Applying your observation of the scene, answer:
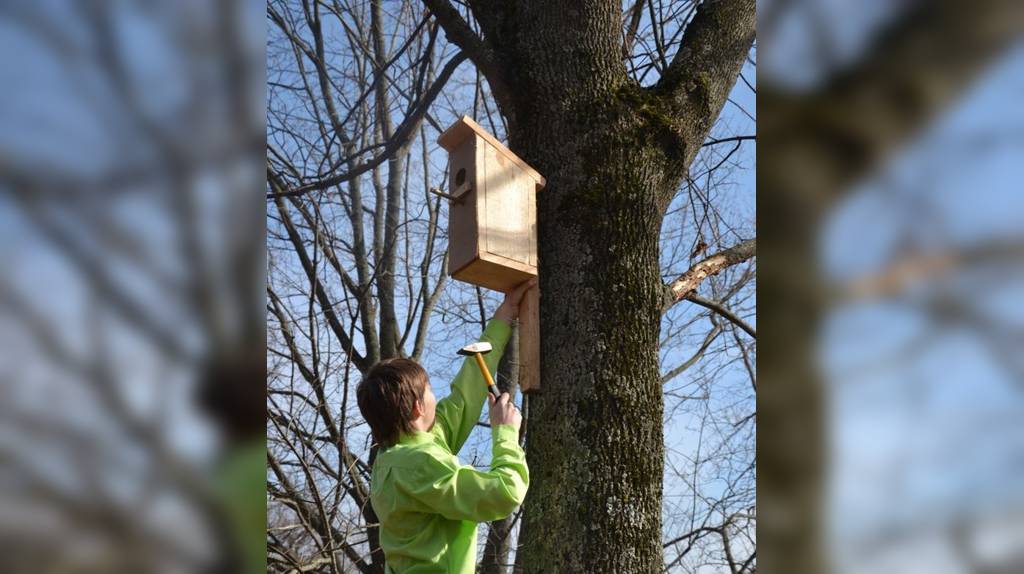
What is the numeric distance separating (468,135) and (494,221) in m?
0.27

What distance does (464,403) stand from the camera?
8.16 ft

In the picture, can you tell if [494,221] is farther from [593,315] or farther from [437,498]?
[437,498]

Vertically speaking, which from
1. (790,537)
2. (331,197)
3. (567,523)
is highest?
(331,197)

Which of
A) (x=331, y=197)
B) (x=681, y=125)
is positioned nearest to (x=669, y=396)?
(x=331, y=197)

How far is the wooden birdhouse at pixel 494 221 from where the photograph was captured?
2.46m

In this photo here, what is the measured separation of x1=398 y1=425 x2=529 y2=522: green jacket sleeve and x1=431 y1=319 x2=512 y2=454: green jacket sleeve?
326 mm

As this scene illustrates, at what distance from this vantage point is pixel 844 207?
1.29 feet

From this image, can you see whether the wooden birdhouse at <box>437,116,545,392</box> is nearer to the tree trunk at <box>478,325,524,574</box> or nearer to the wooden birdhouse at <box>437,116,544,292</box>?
the wooden birdhouse at <box>437,116,544,292</box>

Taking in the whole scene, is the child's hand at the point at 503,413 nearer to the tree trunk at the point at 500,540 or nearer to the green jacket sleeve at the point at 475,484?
the green jacket sleeve at the point at 475,484

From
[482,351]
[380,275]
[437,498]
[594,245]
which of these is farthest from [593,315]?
[380,275]

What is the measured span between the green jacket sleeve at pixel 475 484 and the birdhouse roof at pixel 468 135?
0.82m

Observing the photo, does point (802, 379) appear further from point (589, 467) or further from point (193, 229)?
point (589, 467)

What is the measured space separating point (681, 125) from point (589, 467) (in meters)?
1.22

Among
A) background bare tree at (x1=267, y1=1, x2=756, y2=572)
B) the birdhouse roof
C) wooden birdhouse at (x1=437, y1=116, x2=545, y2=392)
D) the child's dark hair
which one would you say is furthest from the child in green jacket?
background bare tree at (x1=267, y1=1, x2=756, y2=572)
